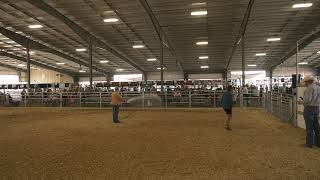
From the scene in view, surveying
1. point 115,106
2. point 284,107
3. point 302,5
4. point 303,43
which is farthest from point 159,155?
point 303,43

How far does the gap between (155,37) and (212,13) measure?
24.4 feet

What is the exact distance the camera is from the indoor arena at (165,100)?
5652 millimetres

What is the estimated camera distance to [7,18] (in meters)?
Result: 20.8

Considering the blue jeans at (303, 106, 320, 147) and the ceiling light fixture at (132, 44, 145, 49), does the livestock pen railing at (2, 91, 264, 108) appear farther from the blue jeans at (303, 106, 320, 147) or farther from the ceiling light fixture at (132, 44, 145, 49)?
the blue jeans at (303, 106, 320, 147)

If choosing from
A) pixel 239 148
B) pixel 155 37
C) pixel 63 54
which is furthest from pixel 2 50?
pixel 239 148

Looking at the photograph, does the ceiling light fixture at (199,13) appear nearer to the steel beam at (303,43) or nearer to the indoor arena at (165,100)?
the indoor arena at (165,100)

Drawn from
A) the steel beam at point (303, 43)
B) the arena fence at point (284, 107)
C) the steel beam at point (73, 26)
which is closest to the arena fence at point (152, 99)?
the arena fence at point (284, 107)

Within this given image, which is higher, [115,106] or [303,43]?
[303,43]

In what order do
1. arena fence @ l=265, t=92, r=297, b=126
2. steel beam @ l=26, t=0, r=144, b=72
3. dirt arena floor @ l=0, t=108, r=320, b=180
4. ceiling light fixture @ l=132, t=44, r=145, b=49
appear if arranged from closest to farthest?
dirt arena floor @ l=0, t=108, r=320, b=180 → arena fence @ l=265, t=92, r=297, b=126 → steel beam @ l=26, t=0, r=144, b=72 → ceiling light fixture @ l=132, t=44, r=145, b=49

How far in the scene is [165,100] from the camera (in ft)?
66.9

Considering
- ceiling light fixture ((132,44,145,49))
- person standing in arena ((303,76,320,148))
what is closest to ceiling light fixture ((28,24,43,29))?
ceiling light fixture ((132,44,145,49))

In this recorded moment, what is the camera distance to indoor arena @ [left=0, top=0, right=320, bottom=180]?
5652 millimetres

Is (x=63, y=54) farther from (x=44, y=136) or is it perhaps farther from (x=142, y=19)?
(x=44, y=136)

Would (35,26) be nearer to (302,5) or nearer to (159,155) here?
(302,5)
